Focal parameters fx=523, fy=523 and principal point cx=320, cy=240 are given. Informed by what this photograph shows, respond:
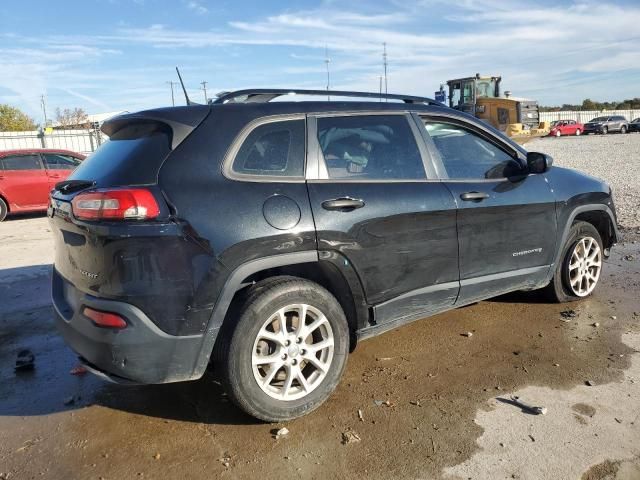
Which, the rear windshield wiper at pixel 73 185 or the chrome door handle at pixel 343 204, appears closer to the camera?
the rear windshield wiper at pixel 73 185

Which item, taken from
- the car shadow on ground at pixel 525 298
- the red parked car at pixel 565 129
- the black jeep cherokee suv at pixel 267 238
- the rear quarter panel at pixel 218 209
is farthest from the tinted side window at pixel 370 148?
the red parked car at pixel 565 129

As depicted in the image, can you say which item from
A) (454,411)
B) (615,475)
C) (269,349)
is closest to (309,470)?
→ (269,349)

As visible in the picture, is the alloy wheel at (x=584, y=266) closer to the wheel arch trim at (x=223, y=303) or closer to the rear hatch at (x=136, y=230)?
the wheel arch trim at (x=223, y=303)

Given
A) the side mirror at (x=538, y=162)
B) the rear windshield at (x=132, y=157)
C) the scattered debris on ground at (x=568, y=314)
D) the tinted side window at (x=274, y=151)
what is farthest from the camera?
the scattered debris on ground at (x=568, y=314)

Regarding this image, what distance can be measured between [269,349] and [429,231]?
1.33 meters

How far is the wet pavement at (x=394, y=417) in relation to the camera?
264cm

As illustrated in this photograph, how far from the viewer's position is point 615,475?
8.18 ft

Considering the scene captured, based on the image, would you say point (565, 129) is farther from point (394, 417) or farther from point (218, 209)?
point (218, 209)

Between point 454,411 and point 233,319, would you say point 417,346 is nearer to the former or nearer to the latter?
point 454,411

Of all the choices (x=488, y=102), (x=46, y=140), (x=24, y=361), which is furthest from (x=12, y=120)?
(x=24, y=361)

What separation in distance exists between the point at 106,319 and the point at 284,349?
969 mm

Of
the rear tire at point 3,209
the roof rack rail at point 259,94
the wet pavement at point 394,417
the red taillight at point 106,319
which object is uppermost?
the roof rack rail at point 259,94

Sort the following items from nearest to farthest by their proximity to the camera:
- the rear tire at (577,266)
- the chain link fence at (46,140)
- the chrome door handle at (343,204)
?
1. the chrome door handle at (343,204)
2. the rear tire at (577,266)
3. the chain link fence at (46,140)

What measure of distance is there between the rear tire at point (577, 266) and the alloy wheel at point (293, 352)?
2.58 meters
